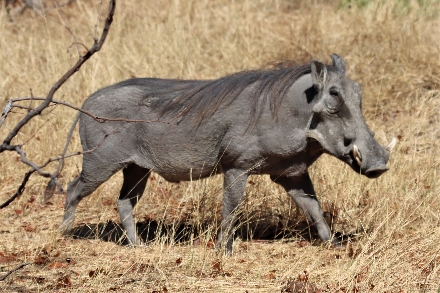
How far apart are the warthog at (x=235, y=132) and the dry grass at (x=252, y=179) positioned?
1.05 ft

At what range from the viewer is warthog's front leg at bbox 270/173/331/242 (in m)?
5.48

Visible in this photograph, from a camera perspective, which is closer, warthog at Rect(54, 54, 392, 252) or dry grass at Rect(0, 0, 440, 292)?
dry grass at Rect(0, 0, 440, 292)

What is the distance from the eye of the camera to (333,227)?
5883 mm

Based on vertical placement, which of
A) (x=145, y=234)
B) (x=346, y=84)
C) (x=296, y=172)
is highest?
(x=346, y=84)

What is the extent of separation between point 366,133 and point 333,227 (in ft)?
3.71

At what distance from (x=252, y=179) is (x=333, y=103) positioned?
1726mm

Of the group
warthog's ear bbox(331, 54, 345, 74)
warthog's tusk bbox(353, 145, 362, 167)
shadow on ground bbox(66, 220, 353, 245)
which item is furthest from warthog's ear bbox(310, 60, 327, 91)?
shadow on ground bbox(66, 220, 353, 245)

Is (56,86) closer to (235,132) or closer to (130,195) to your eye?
(235,132)

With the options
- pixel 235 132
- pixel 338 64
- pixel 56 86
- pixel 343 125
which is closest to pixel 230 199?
pixel 235 132

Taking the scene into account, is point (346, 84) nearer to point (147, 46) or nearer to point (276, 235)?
point (276, 235)

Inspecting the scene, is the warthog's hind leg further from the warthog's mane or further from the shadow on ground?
the warthog's mane

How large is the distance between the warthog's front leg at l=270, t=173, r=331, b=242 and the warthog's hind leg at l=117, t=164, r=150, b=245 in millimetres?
1030

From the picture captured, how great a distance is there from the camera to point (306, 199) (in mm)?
5527

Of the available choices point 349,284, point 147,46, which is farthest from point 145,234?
point 147,46
